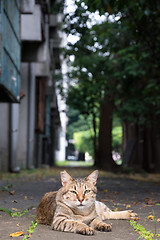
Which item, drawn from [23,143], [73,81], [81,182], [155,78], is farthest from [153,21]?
[73,81]

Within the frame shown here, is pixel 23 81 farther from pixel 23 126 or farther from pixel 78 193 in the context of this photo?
pixel 78 193

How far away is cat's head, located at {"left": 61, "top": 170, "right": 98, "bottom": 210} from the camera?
4445mm

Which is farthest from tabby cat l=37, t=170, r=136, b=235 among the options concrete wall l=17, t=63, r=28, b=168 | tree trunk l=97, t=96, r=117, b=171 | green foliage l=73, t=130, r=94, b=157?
green foliage l=73, t=130, r=94, b=157

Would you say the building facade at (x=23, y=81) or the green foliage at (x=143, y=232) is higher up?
the building facade at (x=23, y=81)

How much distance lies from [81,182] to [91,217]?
1.53 feet

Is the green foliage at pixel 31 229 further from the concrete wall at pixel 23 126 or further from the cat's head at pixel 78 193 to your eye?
the concrete wall at pixel 23 126

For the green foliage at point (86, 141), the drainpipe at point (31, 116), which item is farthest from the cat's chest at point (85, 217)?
the green foliage at point (86, 141)

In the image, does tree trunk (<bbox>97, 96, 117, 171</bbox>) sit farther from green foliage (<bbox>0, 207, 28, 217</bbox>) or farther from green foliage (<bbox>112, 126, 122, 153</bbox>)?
green foliage (<bbox>112, 126, 122, 153</bbox>)

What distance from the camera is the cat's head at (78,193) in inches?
175

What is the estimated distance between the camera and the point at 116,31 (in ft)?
63.5

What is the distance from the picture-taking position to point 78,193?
4.46 metres

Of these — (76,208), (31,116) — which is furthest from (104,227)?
(31,116)

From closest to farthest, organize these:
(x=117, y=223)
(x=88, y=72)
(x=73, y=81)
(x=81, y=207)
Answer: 1. (x=81, y=207)
2. (x=117, y=223)
3. (x=88, y=72)
4. (x=73, y=81)

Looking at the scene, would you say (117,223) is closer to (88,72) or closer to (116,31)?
(116,31)
